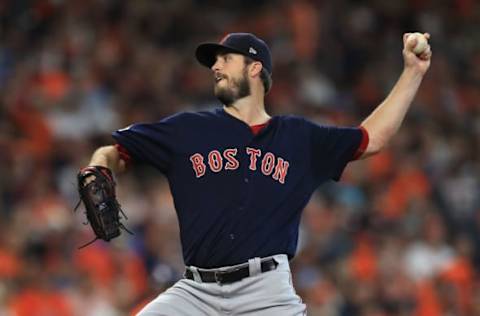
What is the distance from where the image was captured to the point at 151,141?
5023 millimetres

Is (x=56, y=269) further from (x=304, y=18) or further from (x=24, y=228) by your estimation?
(x=304, y=18)

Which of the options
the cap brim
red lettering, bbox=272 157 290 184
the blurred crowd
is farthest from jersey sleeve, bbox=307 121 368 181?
the blurred crowd

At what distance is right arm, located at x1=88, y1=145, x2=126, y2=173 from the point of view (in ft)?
16.2

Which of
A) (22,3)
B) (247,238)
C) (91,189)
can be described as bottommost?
(247,238)

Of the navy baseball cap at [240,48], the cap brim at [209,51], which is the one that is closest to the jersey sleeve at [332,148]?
the navy baseball cap at [240,48]

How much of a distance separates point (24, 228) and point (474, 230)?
3.65 m

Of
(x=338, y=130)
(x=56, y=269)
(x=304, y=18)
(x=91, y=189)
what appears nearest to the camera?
(x=91, y=189)

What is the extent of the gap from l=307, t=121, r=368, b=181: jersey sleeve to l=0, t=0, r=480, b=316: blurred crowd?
166 cm

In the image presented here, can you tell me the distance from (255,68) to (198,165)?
54cm

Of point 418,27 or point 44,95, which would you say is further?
point 418,27

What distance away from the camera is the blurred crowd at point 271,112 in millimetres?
8469

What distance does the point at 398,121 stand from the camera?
5.28m

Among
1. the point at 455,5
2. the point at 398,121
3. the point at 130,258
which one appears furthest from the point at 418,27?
the point at 398,121

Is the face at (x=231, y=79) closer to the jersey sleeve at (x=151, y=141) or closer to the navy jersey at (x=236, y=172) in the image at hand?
the navy jersey at (x=236, y=172)
